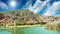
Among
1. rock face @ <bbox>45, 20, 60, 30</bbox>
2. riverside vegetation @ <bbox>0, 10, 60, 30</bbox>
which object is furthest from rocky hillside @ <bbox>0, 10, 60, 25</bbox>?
rock face @ <bbox>45, 20, 60, 30</bbox>

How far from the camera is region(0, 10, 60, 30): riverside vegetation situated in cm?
1213

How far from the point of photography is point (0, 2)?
39.7ft

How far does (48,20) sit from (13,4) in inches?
90.6

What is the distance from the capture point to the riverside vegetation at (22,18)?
39.8ft

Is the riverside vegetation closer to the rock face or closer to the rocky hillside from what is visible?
the rocky hillside

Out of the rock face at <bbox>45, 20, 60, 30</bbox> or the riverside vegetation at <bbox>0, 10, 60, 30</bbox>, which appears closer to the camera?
the rock face at <bbox>45, 20, 60, 30</bbox>

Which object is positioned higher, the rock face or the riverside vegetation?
the riverside vegetation

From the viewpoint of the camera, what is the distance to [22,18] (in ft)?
42.0

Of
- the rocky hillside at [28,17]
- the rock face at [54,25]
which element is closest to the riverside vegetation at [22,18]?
the rocky hillside at [28,17]

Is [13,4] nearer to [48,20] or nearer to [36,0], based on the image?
[36,0]

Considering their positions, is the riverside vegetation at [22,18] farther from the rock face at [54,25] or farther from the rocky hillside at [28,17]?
the rock face at [54,25]

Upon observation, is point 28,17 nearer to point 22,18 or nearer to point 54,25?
point 22,18

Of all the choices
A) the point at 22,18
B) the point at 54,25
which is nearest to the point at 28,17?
the point at 22,18

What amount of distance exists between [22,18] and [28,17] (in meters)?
0.44
